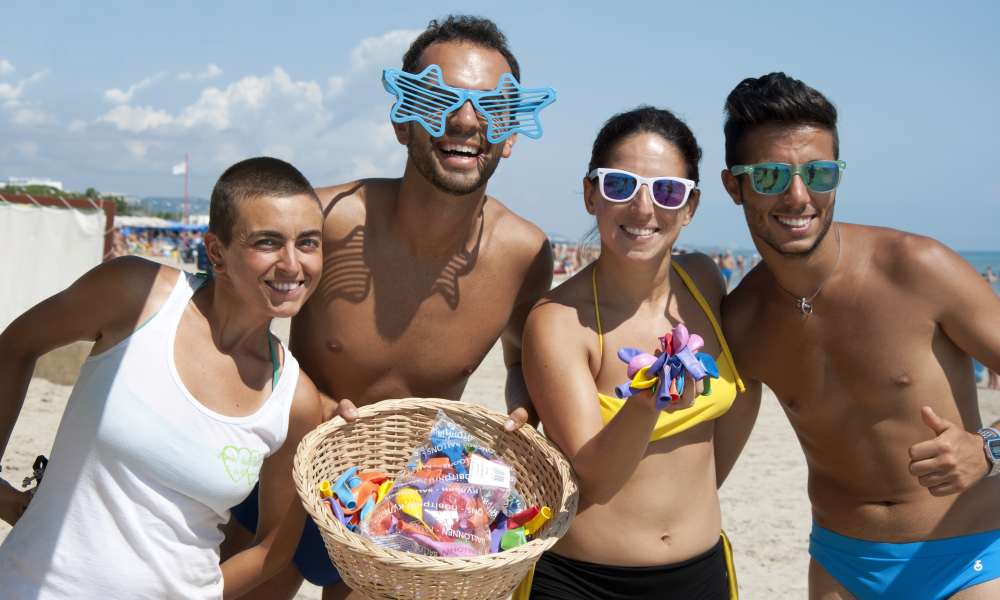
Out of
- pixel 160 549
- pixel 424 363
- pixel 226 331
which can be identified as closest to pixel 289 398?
pixel 226 331

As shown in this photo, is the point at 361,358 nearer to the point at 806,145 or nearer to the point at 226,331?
the point at 226,331

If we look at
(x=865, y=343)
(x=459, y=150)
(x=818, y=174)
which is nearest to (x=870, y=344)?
(x=865, y=343)

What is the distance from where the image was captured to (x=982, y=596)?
9.24 ft

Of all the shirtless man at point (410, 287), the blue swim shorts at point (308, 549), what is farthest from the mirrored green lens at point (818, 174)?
the blue swim shorts at point (308, 549)

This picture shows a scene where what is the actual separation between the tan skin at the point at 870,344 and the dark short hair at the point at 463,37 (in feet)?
3.22

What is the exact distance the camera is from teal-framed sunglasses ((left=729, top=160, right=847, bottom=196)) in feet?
9.27

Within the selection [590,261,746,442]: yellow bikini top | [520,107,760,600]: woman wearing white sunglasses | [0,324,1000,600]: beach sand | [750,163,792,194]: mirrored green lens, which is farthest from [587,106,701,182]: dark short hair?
[0,324,1000,600]: beach sand

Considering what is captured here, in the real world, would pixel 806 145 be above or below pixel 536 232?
above

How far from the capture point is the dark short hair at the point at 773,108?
2.86 metres

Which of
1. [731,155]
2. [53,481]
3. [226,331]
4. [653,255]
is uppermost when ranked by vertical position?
[731,155]

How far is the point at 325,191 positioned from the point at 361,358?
67 cm

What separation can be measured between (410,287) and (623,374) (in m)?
0.94

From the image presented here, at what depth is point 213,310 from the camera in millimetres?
2451

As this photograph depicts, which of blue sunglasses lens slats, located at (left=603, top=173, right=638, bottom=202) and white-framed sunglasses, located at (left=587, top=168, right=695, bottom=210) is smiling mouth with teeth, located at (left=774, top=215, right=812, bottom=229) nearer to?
white-framed sunglasses, located at (left=587, top=168, right=695, bottom=210)
